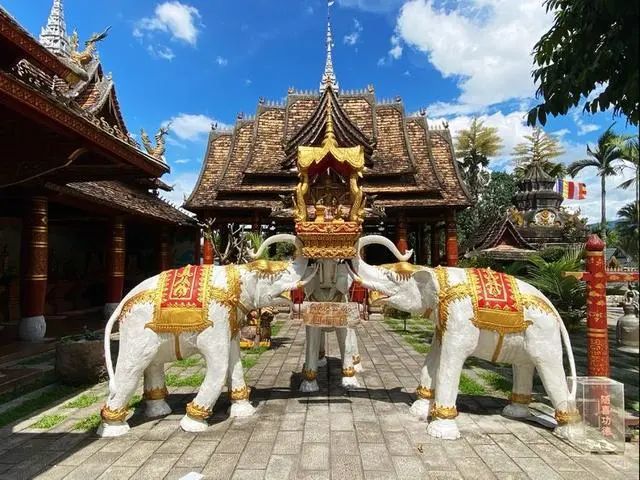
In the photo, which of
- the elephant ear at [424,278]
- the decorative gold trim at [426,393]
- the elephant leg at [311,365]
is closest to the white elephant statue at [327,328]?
the elephant leg at [311,365]

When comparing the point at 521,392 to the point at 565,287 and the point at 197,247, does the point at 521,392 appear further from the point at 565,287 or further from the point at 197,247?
the point at 197,247

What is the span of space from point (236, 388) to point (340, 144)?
11878 mm

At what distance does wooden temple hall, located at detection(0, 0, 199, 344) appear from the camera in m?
5.98

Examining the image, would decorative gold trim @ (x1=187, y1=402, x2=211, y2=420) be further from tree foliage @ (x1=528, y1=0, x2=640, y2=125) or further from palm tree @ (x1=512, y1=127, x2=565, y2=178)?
palm tree @ (x1=512, y1=127, x2=565, y2=178)

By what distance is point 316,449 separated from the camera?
12.8ft

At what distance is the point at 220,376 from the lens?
442 centimetres

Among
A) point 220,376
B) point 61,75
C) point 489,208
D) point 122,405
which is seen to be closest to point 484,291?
point 220,376

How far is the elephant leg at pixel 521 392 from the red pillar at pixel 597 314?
0.62 metres

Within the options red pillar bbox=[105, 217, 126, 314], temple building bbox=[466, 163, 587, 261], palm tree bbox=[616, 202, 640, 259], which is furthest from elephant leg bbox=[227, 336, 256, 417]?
temple building bbox=[466, 163, 587, 261]

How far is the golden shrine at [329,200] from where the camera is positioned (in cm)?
475

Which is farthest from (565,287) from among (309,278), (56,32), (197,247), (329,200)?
(56,32)

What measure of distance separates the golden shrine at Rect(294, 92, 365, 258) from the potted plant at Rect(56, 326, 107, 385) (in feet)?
12.3

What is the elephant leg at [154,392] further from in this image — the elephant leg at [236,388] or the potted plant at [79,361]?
the potted plant at [79,361]

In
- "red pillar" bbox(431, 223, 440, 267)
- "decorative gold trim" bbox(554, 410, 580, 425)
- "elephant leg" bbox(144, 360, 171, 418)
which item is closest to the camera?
"decorative gold trim" bbox(554, 410, 580, 425)
